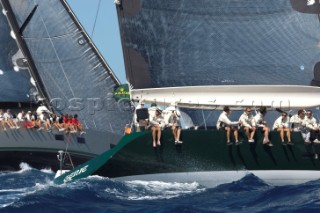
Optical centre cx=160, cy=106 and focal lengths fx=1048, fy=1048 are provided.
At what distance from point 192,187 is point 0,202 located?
3.89m

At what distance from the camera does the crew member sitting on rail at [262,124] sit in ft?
69.8

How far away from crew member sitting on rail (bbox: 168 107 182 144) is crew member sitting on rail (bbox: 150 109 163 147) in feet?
0.83

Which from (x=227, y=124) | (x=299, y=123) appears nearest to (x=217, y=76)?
(x=227, y=124)

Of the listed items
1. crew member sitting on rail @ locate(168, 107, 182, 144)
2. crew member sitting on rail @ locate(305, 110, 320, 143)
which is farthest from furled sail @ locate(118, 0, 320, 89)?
crew member sitting on rail @ locate(168, 107, 182, 144)

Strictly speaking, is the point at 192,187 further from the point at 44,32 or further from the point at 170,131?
the point at 44,32

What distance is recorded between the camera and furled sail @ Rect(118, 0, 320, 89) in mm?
22422

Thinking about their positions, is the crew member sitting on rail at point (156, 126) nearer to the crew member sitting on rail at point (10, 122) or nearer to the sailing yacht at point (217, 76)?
the sailing yacht at point (217, 76)

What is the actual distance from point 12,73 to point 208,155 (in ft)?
51.1

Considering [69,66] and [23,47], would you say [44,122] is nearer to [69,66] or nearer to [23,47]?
[69,66]

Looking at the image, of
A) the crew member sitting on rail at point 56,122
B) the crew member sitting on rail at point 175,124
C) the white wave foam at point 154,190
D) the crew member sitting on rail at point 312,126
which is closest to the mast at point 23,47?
the crew member sitting on rail at point 56,122

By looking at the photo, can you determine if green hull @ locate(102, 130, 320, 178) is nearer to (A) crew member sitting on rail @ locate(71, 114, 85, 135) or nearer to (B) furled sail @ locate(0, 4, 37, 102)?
(A) crew member sitting on rail @ locate(71, 114, 85, 135)

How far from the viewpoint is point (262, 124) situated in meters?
21.6

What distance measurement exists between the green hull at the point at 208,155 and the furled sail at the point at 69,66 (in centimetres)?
1166

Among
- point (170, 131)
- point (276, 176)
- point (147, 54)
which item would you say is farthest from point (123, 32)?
point (276, 176)
